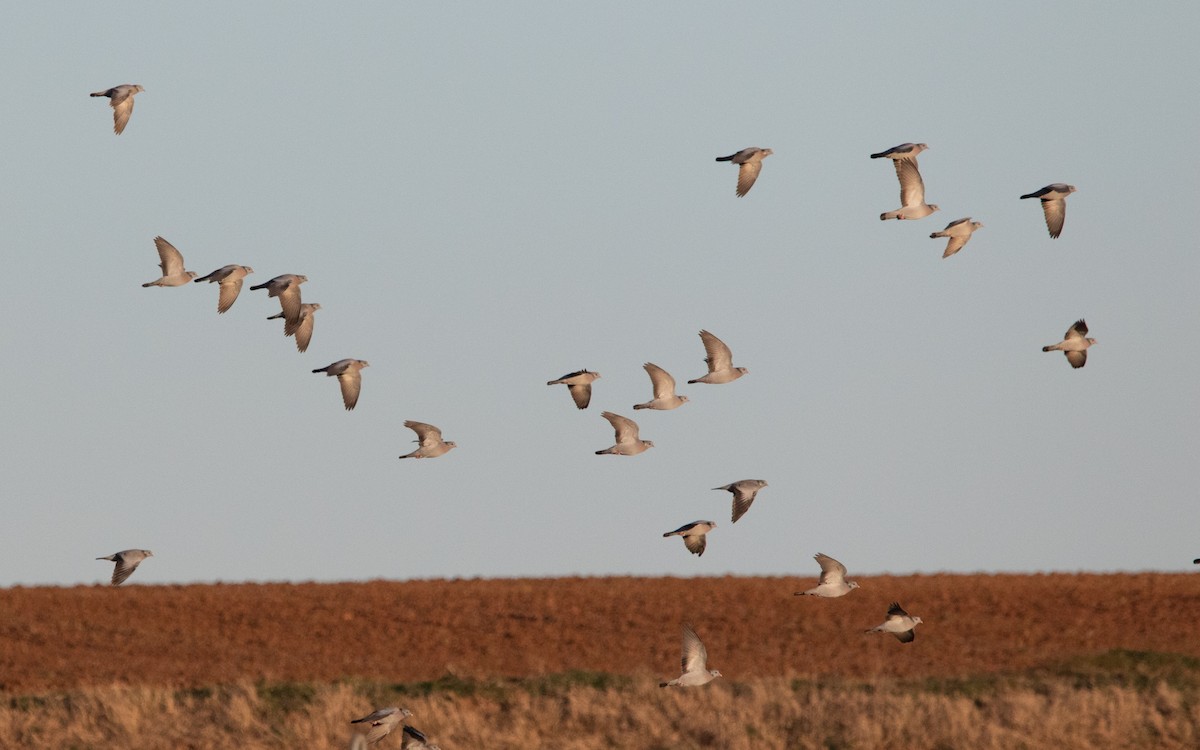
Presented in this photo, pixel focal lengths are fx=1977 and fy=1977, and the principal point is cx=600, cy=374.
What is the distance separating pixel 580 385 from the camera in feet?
84.9

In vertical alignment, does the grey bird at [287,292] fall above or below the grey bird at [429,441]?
above

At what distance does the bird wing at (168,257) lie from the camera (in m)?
25.2

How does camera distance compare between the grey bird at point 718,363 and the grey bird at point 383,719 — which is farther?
A: the grey bird at point 718,363

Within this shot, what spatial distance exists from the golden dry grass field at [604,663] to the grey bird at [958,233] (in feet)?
22.5

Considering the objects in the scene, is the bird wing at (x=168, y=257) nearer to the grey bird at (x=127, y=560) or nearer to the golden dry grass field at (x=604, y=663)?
the grey bird at (x=127, y=560)

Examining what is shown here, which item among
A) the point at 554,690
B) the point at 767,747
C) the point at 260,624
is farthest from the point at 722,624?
the point at 767,747

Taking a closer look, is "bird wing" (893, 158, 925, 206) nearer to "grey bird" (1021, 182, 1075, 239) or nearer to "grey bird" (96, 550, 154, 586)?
"grey bird" (1021, 182, 1075, 239)

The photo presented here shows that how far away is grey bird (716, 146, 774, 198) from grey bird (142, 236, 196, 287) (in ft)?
23.1

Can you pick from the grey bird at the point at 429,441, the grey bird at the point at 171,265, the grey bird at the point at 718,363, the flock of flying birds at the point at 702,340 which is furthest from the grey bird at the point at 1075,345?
the grey bird at the point at 171,265

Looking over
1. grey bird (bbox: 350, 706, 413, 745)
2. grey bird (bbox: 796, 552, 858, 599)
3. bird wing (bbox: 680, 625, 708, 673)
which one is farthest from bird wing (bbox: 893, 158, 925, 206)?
grey bird (bbox: 350, 706, 413, 745)

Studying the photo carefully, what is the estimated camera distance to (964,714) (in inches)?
1115

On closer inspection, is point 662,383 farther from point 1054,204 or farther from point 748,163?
point 1054,204

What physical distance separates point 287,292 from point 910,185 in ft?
26.0

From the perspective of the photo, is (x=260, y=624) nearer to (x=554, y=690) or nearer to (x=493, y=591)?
(x=493, y=591)
